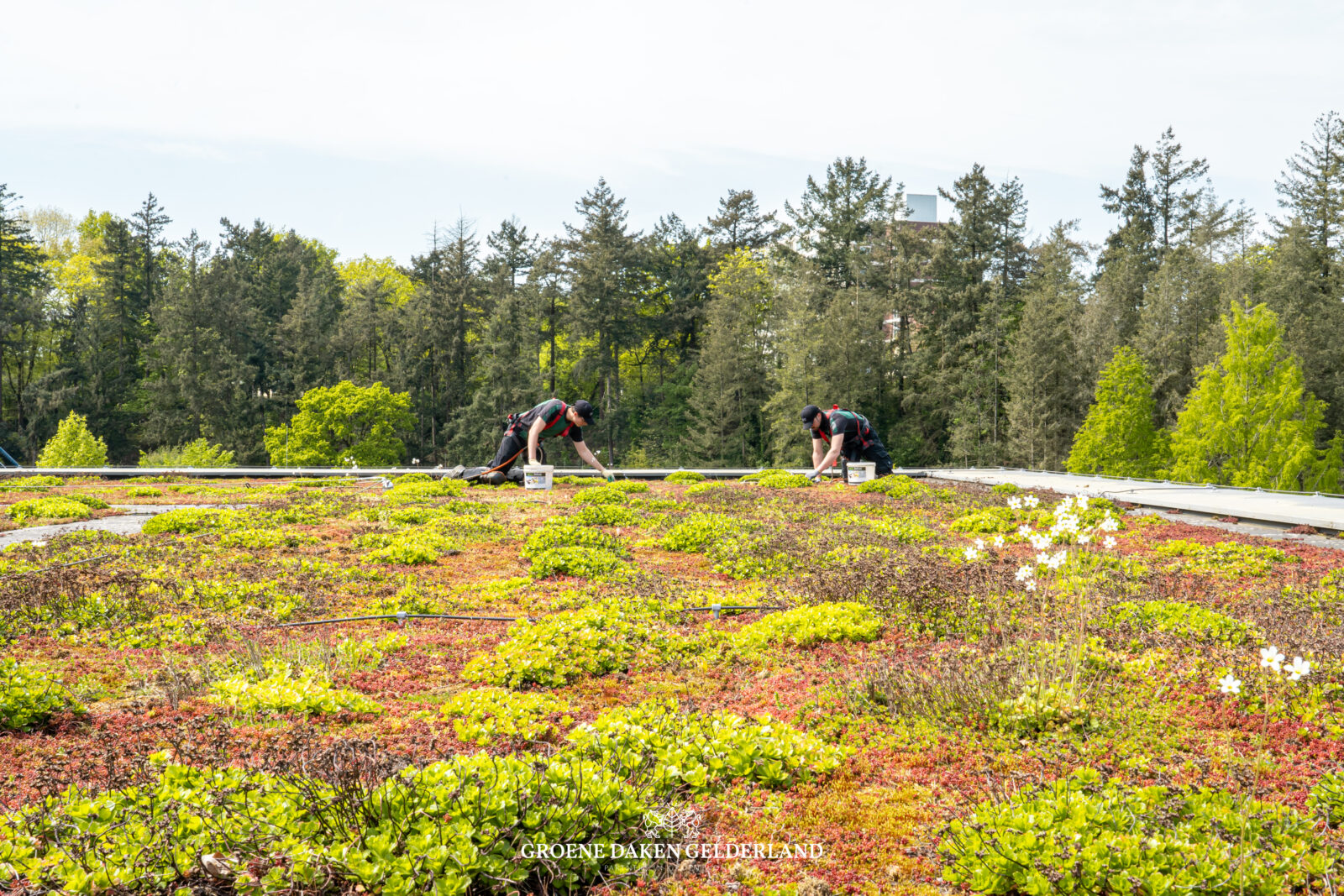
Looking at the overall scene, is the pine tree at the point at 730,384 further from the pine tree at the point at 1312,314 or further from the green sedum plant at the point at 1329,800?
the green sedum plant at the point at 1329,800

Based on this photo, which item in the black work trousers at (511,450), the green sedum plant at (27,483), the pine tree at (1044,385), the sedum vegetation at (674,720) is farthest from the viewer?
the pine tree at (1044,385)

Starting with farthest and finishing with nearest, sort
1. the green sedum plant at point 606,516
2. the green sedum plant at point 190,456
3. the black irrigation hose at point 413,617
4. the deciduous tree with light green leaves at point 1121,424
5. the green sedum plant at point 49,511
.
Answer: the green sedum plant at point 190,456
the deciduous tree with light green leaves at point 1121,424
the green sedum plant at point 49,511
the green sedum plant at point 606,516
the black irrigation hose at point 413,617

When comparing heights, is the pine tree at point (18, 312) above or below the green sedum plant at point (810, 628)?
above

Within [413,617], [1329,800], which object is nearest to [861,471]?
[413,617]

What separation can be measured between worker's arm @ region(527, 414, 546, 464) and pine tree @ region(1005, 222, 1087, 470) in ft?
106

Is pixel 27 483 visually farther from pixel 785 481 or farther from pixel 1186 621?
pixel 1186 621

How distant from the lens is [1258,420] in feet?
109

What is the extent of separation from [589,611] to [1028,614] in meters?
3.12

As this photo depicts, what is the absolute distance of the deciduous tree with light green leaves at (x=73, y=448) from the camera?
127ft

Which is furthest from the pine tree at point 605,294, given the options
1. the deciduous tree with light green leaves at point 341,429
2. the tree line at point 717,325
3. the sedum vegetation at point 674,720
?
the sedum vegetation at point 674,720

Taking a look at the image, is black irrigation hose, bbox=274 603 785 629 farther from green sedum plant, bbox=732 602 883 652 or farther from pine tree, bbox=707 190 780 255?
pine tree, bbox=707 190 780 255

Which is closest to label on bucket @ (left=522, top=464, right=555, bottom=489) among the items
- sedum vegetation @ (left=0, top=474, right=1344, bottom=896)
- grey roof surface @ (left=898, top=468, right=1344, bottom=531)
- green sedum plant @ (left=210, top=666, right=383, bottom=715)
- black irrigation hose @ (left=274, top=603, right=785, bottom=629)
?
sedum vegetation @ (left=0, top=474, right=1344, bottom=896)

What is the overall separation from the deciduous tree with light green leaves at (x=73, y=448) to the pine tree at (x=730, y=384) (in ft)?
100

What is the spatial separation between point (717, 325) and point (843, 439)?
31.0 metres
